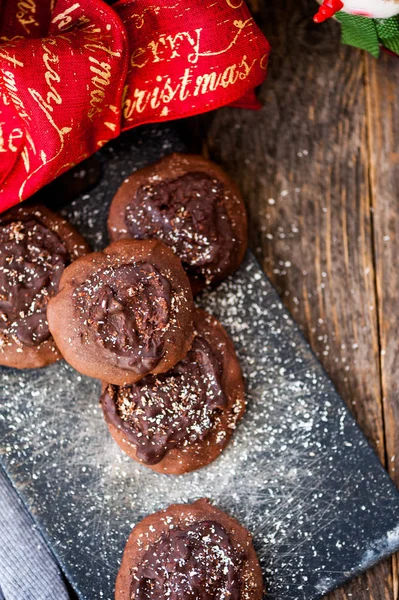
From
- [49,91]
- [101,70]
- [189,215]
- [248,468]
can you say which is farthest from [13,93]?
[248,468]

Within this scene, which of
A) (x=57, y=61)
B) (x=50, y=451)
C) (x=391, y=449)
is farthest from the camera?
(x=391, y=449)

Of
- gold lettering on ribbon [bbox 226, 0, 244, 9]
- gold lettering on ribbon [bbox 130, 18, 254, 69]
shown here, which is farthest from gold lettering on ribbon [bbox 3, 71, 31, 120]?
gold lettering on ribbon [bbox 226, 0, 244, 9]

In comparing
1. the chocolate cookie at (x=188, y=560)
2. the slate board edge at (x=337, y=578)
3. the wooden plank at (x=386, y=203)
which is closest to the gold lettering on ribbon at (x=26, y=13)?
the slate board edge at (x=337, y=578)

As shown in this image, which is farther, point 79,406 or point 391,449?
point 391,449

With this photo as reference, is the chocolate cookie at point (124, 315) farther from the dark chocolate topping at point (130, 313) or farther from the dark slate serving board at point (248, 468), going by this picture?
the dark slate serving board at point (248, 468)

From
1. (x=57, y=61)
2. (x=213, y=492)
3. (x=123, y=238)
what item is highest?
(x=57, y=61)

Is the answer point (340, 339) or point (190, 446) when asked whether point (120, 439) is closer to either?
point (190, 446)

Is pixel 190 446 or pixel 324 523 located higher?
pixel 190 446

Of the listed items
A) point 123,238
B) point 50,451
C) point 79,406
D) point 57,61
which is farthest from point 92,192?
point 50,451
